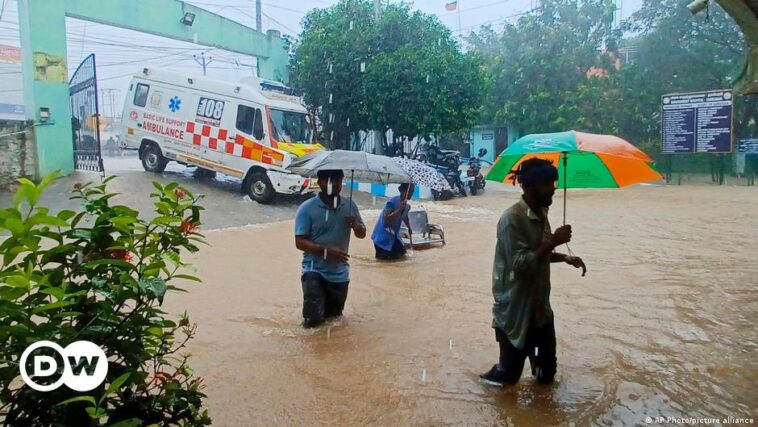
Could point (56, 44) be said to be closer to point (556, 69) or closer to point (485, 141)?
point (556, 69)

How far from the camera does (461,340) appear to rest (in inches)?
199

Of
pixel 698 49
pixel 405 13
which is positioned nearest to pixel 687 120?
pixel 698 49

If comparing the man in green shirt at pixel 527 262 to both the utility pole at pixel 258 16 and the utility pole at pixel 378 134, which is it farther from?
the utility pole at pixel 258 16

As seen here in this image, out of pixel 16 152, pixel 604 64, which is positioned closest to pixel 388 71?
pixel 16 152

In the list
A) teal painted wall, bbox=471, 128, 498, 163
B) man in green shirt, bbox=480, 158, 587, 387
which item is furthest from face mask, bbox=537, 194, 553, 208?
teal painted wall, bbox=471, 128, 498, 163

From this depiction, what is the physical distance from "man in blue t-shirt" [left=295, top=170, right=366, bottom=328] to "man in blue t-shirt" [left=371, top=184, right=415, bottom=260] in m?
2.99

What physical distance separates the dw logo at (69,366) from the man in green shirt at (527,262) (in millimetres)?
2379

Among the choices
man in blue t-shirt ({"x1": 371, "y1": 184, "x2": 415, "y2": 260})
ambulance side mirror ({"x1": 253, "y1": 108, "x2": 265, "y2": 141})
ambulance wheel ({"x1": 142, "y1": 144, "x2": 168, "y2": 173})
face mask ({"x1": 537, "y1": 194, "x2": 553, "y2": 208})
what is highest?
ambulance side mirror ({"x1": 253, "y1": 108, "x2": 265, "y2": 141})

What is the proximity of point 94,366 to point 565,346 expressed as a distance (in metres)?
4.03

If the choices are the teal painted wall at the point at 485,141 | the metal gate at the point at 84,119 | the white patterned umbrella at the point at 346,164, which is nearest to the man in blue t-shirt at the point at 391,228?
the white patterned umbrella at the point at 346,164

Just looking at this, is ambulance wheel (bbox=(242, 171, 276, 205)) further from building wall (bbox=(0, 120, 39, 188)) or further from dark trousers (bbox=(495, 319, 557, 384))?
dark trousers (bbox=(495, 319, 557, 384))

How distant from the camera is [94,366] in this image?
6.09ft

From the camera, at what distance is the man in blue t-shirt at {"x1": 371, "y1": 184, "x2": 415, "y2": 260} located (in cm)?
810

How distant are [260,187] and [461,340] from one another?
971 cm
